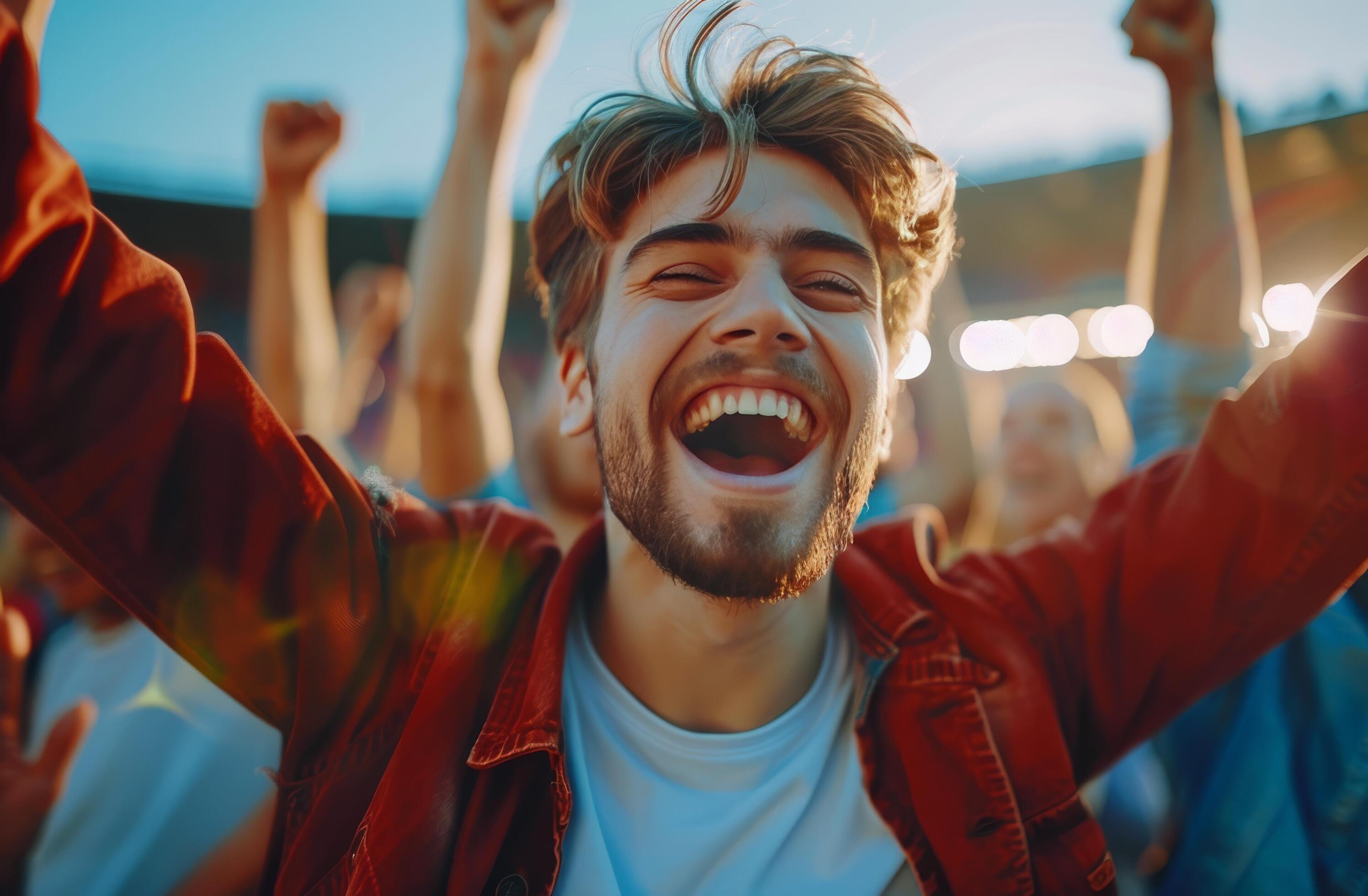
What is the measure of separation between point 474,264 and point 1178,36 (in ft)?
6.78

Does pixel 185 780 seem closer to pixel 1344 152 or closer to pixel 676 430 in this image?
pixel 676 430

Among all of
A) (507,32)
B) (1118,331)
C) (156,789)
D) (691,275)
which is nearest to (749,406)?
(691,275)

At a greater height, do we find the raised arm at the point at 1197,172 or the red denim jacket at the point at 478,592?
the raised arm at the point at 1197,172

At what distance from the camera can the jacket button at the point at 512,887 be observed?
134 cm

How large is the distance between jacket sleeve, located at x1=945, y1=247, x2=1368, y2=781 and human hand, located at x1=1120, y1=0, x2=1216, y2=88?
89 cm

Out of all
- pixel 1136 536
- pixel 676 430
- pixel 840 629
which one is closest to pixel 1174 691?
pixel 1136 536

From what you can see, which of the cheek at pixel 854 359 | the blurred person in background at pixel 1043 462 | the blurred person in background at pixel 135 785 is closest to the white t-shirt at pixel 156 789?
the blurred person in background at pixel 135 785

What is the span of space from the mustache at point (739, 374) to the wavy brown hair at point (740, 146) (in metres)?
0.32

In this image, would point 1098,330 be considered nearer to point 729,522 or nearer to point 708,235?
point 708,235

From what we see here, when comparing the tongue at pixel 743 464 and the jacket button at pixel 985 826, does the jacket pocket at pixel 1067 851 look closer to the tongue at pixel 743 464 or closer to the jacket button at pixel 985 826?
the jacket button at pixel 985 826

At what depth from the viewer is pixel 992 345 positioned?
16.5 m

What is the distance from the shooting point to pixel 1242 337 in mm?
2248

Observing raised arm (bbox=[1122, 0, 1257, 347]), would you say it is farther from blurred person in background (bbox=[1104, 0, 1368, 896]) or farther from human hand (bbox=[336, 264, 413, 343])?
human hand (bbox=[336, 264, 413, 343])

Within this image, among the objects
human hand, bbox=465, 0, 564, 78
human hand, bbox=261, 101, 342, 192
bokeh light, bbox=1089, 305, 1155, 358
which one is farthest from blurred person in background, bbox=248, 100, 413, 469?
bokeh light, bbox=1089, 305, 1155, 358
